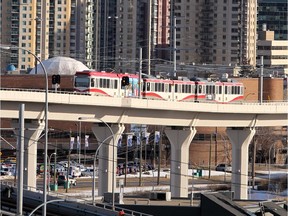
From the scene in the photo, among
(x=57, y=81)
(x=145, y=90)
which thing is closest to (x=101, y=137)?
(x=145, y=90)

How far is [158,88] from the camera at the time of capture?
4122 inches

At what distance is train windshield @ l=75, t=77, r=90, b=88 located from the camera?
316ft

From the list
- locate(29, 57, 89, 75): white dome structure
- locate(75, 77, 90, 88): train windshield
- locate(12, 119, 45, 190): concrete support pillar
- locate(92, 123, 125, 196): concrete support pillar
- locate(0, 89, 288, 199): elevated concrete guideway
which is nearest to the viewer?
locate(12, 119, 45, 190): concrete support pillar

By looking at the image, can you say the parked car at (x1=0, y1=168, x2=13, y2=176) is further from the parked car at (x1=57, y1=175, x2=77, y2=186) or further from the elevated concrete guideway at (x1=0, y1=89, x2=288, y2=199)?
the elevated concrete guideway at (x1=0, y1=89, x2=288, y2=199)

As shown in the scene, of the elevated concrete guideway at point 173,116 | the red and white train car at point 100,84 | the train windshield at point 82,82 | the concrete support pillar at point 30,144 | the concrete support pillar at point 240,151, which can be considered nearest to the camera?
the concrete support pillar at point 30,144

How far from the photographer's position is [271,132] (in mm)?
150750

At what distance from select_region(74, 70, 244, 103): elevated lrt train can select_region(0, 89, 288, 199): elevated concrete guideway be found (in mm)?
2309

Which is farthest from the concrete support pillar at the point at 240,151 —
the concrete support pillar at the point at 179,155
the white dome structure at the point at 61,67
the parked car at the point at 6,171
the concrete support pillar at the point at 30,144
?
the white dome structure at the point at 61,67

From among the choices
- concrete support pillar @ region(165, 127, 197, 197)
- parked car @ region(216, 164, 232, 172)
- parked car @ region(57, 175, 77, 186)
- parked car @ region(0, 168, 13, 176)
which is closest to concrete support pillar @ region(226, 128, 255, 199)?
concrete support pillar @ region(165, 127, 197, 197)

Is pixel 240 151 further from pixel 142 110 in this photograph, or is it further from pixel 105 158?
pixel 105 158

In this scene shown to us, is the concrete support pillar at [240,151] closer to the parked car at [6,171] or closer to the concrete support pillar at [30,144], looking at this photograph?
the parked car at [6,171]

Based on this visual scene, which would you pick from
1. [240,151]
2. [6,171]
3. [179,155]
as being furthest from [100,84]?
[6,171]

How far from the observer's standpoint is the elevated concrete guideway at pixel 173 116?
80.6 m

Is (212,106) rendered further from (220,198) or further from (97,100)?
(220,198)
